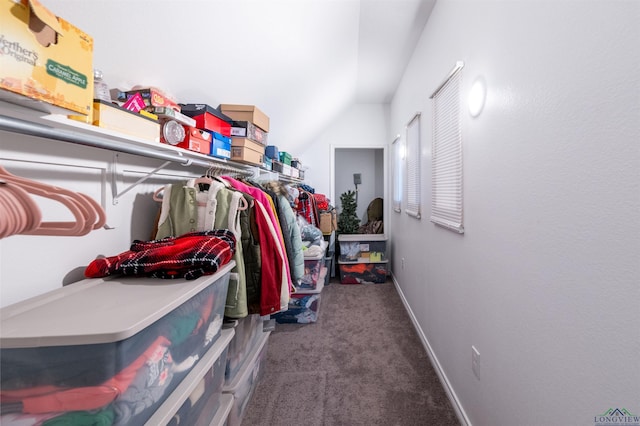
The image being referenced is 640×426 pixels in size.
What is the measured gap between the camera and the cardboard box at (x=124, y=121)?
0.85m

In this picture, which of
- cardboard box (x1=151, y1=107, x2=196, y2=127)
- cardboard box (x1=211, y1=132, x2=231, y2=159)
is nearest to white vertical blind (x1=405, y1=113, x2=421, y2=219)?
cardboard box (x1=211, y1=132, x2=231, y2=159)

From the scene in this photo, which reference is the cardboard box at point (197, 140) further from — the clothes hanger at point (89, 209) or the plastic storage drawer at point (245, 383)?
the plastic storage drawer at point (245, 383)

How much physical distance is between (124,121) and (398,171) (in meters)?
2.98

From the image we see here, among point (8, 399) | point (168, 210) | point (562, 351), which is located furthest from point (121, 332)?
point (562, 351)

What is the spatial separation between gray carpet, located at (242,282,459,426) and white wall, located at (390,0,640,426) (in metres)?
0.28

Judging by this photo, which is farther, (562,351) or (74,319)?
(562,351)

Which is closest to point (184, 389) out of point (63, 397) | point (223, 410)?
point (63, 397)

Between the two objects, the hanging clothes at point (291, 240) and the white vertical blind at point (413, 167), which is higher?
the white vertical blind at point (413, 167)

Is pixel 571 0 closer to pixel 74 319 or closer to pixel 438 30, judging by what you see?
pixel 438 30

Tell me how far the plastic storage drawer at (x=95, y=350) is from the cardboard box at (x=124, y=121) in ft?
1.66

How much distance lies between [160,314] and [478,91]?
1.49 m

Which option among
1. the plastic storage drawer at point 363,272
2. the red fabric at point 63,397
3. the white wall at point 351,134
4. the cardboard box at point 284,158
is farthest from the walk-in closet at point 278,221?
the white wall at point 351,134

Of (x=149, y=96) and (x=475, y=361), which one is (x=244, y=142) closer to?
(x=149, y=96)

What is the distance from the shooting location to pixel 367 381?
1.78 metres
